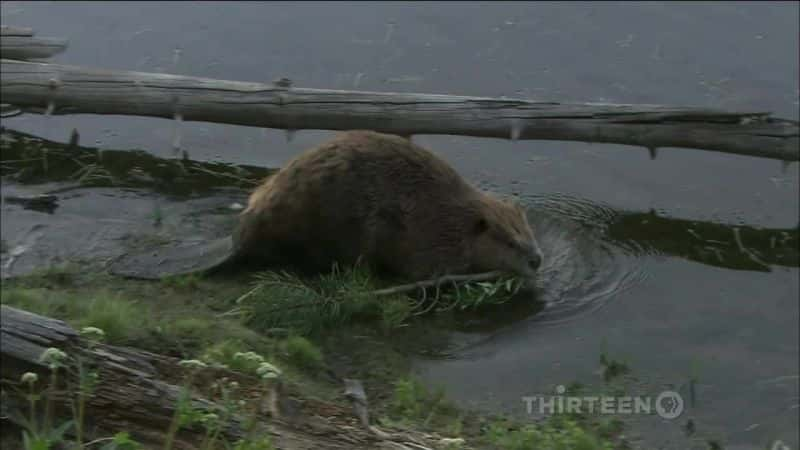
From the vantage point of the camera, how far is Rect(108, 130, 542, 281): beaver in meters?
6.80

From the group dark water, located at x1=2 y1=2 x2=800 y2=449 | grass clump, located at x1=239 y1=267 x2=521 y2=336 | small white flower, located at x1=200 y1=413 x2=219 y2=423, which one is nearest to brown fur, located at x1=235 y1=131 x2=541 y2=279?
grass clump, located at x1=239 y1=267 x2=521 y2=336

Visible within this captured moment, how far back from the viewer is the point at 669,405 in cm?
606

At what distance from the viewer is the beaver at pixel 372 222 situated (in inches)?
268

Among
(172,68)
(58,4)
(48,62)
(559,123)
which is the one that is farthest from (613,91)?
(58,4)

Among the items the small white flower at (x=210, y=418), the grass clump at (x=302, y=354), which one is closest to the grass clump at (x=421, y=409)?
the grass clump at (x=302, y=354)

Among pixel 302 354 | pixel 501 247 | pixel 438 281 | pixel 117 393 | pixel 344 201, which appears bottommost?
pixel 302 354

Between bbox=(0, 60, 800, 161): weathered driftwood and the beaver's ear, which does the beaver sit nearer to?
the beaver's ear

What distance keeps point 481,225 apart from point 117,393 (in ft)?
11.1

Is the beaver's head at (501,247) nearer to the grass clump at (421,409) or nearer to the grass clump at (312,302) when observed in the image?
the grass clump at (312,302)

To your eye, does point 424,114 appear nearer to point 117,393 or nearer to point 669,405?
point 669,405

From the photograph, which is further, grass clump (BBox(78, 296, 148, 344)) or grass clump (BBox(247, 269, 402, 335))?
grass clump (BBox(247, 269, 402, 335))

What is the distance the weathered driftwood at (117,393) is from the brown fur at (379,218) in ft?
8.70

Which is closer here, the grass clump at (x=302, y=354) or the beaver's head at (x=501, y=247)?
the grass clump at (x=302, y=354)

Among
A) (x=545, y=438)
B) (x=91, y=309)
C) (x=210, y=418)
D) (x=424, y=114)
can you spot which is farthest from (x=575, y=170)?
(x=210, y=418)
